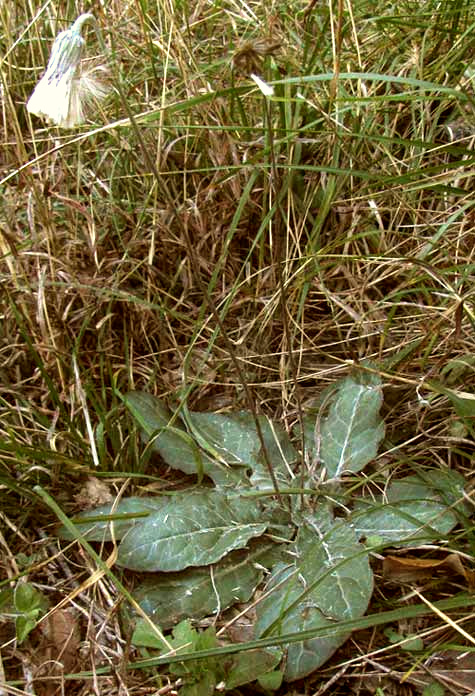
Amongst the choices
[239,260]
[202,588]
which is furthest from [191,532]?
[239,260]

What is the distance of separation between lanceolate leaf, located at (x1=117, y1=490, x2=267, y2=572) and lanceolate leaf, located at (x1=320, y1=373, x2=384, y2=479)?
22cm

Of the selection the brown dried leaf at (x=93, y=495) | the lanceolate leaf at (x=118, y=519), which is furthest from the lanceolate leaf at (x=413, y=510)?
the brown dried leaf at (x=93, y=495)

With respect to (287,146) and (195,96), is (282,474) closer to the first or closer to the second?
(287,146)

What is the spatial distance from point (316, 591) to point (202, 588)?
0.24 meters

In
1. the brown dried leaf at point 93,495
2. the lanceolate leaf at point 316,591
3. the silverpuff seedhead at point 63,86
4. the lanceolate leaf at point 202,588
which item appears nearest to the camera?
the silverpuff seedhead at point 63,86

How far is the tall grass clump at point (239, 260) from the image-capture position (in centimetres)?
176

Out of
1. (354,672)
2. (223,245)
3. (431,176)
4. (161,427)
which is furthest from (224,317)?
(354,672)

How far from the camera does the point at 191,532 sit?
166cm

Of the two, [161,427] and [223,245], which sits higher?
[223,245]

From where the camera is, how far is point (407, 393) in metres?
1.82

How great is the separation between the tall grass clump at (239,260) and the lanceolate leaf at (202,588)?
0.10m

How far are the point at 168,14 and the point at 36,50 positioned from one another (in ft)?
2.20

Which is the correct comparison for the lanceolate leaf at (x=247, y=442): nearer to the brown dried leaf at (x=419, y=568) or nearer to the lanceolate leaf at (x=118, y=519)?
the lanceolate leaf at (x=118, y=519)

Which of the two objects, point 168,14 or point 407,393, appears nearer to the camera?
point 407,393
